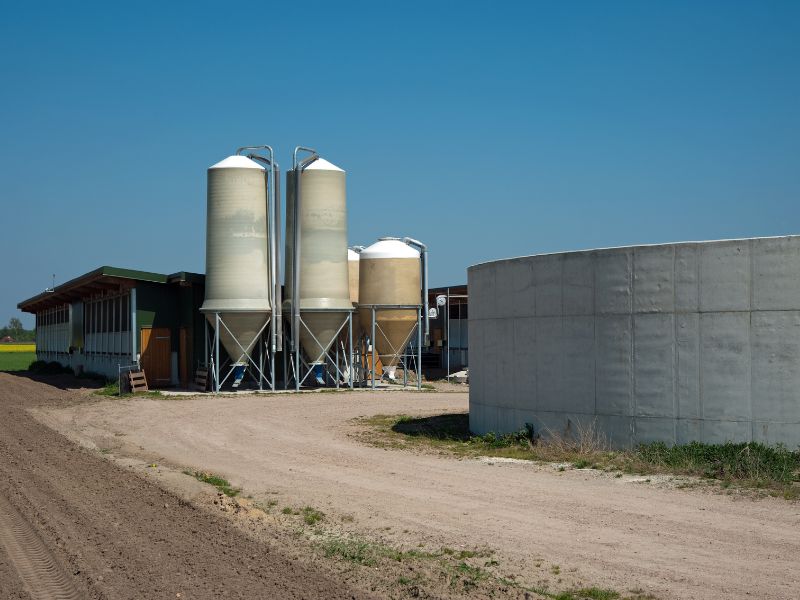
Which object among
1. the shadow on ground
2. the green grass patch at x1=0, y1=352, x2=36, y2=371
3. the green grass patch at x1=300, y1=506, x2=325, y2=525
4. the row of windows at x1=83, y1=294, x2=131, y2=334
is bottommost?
the green grass patch at x1=0, y1=352, x2=36, y2=371

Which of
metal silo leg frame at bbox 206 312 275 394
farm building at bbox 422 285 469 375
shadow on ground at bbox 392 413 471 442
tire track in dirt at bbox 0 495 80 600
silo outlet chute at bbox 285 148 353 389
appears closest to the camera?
tire track in dirt at bbox 0 495 80 600

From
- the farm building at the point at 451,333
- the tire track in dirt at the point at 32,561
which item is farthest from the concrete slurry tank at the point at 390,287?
the tire track in dirt at the point at 32,561

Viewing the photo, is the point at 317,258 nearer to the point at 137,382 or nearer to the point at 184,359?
the point at 184,359

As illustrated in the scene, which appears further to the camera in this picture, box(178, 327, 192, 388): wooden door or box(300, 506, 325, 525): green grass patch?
Answer: box(178, 327, 192, 388): wooden door

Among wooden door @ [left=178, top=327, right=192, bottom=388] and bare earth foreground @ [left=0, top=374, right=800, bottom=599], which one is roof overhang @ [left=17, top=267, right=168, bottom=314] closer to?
wooden door @ [left=178, top=327, right=192, bottom=388]

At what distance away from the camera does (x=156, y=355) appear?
1524 inches

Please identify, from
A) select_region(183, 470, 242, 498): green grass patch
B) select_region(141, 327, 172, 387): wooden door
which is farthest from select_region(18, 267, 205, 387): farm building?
select_region(183, 470, 242, 498): green grass patch

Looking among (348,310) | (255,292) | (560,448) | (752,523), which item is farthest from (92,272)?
(752,523)

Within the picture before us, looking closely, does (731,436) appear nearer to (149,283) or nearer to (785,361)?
(785,361)

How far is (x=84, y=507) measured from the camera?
12445 mm

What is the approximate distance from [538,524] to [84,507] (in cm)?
637

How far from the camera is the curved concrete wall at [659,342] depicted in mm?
15781

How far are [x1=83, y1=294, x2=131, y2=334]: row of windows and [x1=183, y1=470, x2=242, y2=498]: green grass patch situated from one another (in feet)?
79.9

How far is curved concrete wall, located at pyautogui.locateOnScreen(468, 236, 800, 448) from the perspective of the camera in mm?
15781
